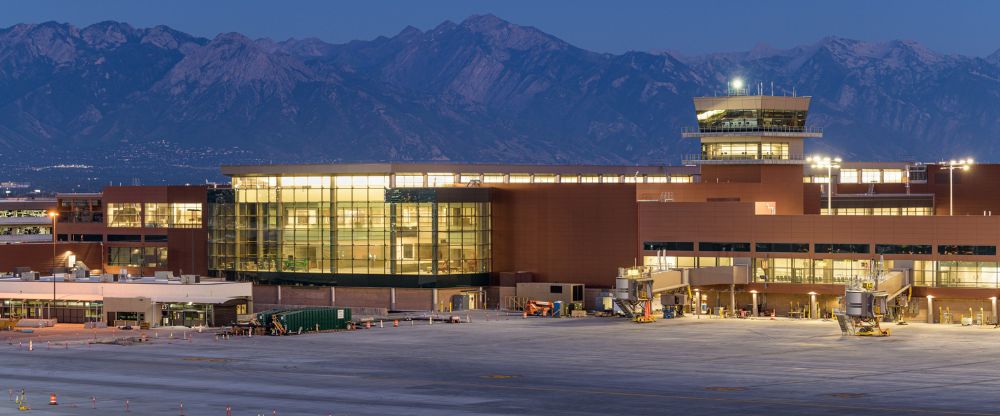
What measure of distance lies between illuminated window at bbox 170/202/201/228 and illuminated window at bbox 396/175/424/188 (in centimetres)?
3560

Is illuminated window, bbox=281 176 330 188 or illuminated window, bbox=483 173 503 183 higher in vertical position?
illuminated window, bbox=483 173 503 183

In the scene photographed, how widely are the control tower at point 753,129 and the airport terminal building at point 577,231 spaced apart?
6.2 inches

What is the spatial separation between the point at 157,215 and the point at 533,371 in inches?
4229

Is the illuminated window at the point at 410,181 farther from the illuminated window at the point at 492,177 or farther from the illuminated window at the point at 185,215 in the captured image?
the illuminated window at the point at 185,215

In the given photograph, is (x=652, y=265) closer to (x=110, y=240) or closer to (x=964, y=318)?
(x=964, y=318)

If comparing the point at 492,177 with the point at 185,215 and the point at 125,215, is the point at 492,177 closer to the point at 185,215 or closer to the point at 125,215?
the point at 185,215

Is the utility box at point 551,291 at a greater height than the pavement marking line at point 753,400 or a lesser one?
greater

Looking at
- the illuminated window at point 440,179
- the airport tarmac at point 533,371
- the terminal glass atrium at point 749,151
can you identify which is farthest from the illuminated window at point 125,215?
the terminal glass atrium at point 749,151

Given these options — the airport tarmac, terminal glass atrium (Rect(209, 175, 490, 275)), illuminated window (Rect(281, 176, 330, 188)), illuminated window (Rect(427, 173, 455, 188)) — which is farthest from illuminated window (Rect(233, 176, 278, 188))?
the airport tarmac

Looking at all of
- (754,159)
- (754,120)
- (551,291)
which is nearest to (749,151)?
(754,159)

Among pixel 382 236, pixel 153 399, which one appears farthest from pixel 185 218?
pixel 153 399

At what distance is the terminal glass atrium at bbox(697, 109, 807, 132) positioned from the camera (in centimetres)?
17538

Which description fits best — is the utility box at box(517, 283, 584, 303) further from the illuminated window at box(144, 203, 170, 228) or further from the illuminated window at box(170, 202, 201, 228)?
the illuminated window at box(144, 203, 170, 228)

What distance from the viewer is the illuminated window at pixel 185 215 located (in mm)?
191125
